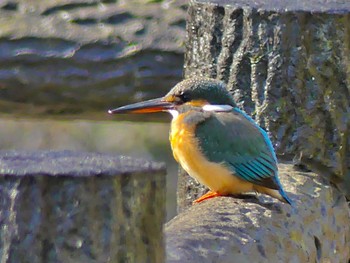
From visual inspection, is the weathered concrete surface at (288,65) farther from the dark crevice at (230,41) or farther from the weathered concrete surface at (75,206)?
the weathered concrete surface at (75,206)

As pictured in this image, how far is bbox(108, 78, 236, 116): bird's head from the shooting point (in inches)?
108

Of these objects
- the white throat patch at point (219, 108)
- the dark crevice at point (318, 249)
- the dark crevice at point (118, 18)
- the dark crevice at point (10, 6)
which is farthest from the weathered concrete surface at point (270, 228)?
the dark crevice at point (10, 6)

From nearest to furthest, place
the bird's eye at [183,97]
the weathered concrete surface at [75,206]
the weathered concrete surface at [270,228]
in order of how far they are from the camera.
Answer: the weathered concrete surface at [75,206] < the weathered concrete surface at [270,228] < the bird's eye at [183,97]

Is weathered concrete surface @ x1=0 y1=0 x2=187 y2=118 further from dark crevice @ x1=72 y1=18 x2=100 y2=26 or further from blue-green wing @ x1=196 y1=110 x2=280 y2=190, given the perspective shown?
blue-green wing @ x1=196 y1=110 x2=280 y2=190

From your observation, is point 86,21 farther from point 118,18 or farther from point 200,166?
point 200,166

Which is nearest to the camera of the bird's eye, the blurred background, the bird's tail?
the bird's tail

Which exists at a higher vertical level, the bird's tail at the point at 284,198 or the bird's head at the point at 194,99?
the bird's head at the point at 194,99

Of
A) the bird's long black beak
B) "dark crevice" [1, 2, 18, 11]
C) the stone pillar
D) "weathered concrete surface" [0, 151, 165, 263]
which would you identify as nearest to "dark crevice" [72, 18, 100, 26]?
"dark crevice" [1, 2, 18, 11]

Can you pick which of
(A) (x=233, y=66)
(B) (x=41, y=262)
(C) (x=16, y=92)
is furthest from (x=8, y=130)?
(B) (x=41, y=262)

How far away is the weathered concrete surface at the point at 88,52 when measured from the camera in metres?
3.33

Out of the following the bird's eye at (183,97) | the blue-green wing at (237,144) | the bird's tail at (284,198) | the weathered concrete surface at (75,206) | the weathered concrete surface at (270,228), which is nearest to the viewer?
the weathered concrete surface at (75,206)

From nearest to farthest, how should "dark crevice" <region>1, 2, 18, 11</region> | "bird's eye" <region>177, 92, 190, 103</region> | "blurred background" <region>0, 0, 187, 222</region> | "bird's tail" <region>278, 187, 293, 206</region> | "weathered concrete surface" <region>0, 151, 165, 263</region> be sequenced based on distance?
"weathered concrete surface" <region>0, 151, 165, 263</region> < "bird's tail" <region>278, 187, 293, 206</region> < "bird's eye" <region>177, 92, 190, 103</region> < "blurred background" <region>0, 0, 187, 222</region> < "dark crevice" <region>1, 2, 18, 11</region>

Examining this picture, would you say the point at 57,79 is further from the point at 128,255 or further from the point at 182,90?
the point at 128,255

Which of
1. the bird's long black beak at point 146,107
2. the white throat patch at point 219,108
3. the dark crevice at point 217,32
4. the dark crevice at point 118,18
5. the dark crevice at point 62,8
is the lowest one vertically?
the bird's long black beak at point 146,107
